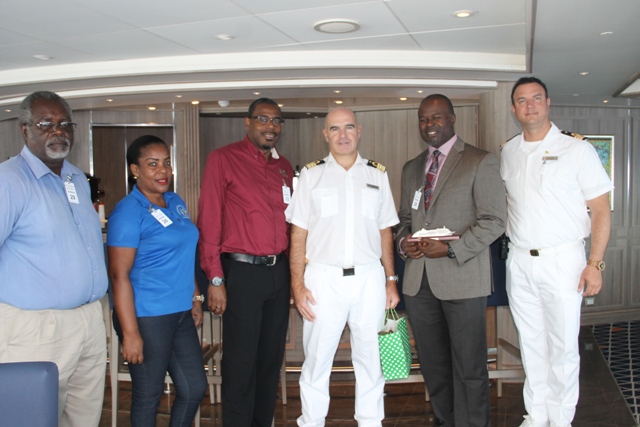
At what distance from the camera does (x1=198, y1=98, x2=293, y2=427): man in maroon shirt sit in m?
3.04

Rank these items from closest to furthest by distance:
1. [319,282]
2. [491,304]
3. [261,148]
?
[319,282] → [261,148] → [491,304]

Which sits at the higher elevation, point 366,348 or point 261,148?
point 261,148

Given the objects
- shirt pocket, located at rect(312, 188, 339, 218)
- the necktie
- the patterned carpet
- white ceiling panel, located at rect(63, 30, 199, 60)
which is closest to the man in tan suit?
the necktie

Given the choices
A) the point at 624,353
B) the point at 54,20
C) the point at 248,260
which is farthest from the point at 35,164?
the point at 624,353

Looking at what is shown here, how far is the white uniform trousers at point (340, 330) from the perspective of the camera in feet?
9.72

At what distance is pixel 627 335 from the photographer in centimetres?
711

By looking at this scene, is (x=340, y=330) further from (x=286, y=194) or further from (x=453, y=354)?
(x=286, y=194)

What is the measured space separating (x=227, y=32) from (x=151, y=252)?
2.62 m

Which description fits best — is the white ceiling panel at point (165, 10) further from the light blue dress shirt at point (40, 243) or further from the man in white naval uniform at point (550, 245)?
the man in white naval uniform at point (550, 245)

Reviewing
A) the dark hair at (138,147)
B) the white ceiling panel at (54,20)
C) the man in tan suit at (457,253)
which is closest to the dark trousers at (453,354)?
the man in tan suit at (457,253)

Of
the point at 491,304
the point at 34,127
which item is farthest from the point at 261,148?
the point at 491,304

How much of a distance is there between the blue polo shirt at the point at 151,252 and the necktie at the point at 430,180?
1.34m

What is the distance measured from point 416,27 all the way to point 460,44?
748 mm

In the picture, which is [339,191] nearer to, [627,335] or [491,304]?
[491,304]
